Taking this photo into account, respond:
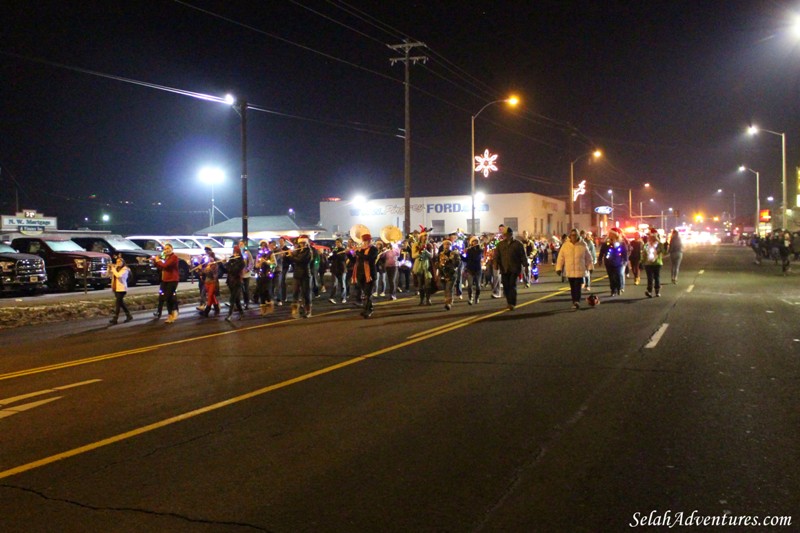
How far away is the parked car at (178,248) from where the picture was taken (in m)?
27.8

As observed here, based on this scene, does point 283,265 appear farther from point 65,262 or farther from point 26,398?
point 26,398

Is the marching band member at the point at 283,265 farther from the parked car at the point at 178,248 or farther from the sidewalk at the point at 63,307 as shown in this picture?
the parked car at the point at 178,248

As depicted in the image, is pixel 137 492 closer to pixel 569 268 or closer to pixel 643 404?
pixel 643 404

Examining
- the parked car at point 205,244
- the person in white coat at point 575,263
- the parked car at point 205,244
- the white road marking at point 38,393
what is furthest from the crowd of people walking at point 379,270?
the parked car at point 205,244

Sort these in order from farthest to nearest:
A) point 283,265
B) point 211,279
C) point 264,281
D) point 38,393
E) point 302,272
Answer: point 283,265 → point 264,281 → point 211,279 → point 302,272 → point 38,393

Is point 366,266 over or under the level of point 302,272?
over

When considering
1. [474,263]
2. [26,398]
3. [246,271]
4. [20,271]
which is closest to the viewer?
[26,398]

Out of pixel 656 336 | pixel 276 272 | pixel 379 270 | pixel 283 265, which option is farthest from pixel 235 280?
pixel 656 336

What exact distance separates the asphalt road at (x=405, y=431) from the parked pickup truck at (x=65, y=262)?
42.2ft

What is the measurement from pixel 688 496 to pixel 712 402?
2.71 metres

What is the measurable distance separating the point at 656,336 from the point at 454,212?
55.0 m

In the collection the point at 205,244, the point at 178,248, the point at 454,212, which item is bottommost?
the point at 178,248

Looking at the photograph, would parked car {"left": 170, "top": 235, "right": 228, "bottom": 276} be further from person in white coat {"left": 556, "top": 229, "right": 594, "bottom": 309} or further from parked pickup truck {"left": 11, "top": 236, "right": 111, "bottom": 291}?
person in white coat {"left": 556, "top": 229, "right": 594, "bottom": 309}

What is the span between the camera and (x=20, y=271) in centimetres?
2136
